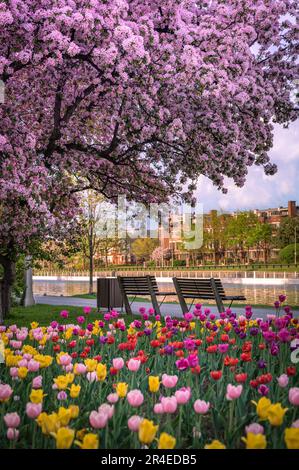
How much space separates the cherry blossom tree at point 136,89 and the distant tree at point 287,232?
8459 centimetres

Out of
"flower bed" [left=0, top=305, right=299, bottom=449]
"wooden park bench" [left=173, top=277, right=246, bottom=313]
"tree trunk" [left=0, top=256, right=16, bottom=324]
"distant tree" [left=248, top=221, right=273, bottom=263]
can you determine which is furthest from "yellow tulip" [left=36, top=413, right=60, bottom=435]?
"distant tree" [left=248, top=221, right=273, bottom=263]

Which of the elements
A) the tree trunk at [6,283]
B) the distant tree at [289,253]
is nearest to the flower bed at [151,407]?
the tree trunk at [6,283]

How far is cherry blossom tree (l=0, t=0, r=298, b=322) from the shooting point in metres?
10.4

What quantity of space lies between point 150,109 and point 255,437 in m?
9.85

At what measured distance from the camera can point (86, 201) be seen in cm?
3123

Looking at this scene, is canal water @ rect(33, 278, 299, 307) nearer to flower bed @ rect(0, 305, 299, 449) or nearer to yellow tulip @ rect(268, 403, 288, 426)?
flower bed @ rect(0, 305, 299, 449)

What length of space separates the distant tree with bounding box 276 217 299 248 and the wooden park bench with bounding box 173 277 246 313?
284 ft

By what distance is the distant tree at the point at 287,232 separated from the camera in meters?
97.4

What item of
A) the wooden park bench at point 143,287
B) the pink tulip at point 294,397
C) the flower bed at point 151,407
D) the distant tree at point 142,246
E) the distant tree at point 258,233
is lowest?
the flower bed at point 151,407

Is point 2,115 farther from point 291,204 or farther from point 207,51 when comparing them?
point 291,204

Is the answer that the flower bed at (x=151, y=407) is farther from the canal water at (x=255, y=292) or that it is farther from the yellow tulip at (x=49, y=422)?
the canal water at (x=255, y=292)

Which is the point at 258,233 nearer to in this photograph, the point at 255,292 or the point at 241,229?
the point at 241,229
